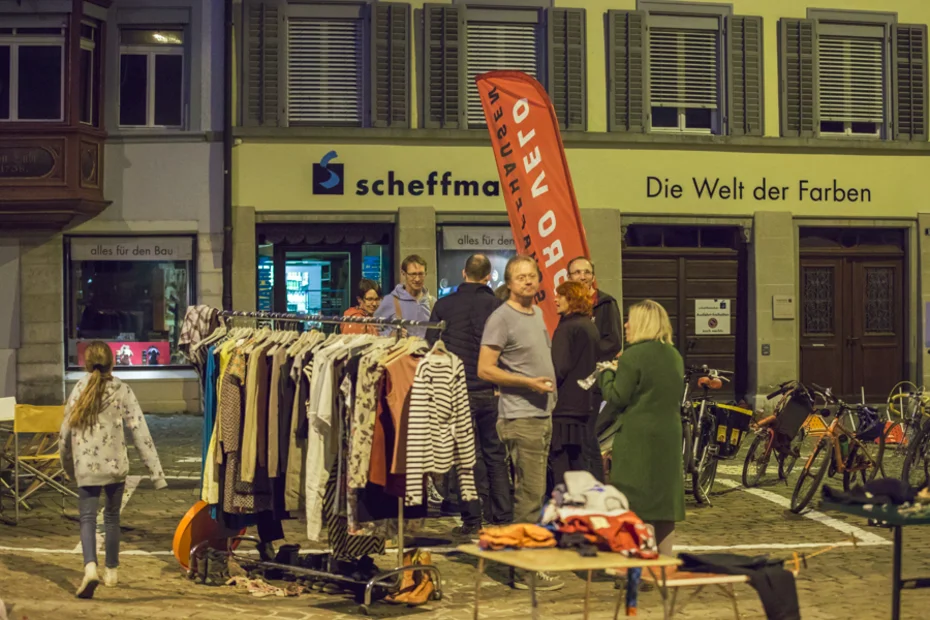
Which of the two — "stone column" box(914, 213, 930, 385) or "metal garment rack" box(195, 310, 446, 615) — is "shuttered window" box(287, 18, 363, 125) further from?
"metal garment rack" box(195, 310, 446, 615)

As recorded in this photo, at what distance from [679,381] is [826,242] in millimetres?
15918

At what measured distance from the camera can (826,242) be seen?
22969mm

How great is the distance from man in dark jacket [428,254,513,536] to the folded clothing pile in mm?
4222

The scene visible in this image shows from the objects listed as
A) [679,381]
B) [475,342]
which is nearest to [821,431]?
[475,342]

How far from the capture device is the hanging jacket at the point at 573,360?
368 inches

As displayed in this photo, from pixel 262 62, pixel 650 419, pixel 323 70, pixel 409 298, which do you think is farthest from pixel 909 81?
pixel 650 419

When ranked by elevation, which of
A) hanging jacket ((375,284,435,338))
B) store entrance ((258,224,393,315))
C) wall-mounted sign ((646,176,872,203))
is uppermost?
wall-mounted sign ((646,176,872,203))

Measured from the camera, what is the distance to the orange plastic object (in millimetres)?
9180

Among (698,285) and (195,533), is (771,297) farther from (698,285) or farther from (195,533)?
(195,533)

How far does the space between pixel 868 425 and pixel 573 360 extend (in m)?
4.30

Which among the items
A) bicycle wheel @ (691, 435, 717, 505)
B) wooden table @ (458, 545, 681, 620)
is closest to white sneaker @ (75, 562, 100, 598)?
wooden table @ (458, 545, 681, 620)

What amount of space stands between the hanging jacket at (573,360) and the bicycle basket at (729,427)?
3.38 m

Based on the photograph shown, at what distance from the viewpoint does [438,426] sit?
784 cm

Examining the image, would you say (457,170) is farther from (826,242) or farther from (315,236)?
(826,242)
